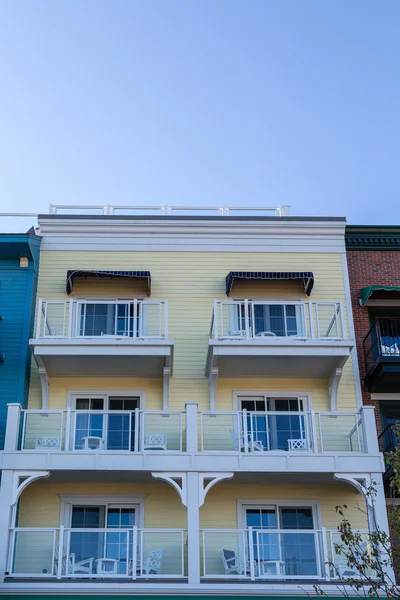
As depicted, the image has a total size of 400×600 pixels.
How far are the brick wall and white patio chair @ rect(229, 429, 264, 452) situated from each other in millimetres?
4614

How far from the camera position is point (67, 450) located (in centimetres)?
1953

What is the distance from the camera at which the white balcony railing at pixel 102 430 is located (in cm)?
1981

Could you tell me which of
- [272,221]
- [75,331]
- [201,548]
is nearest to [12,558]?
[201,548]

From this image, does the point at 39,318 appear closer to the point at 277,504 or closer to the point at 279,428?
the point at 279,428

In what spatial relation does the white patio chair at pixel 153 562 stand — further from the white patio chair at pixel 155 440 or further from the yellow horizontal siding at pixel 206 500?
the white patio chair at pixel 155 440

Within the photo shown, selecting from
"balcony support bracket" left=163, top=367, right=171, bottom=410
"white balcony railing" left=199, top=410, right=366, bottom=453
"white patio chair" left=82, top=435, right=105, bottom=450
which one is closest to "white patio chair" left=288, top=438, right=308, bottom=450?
"white balcony railing" left=199, top=410, right=366, bottom=453

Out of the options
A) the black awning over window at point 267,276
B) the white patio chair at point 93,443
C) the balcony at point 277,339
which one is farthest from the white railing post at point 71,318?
the black awning over window at point 267,276

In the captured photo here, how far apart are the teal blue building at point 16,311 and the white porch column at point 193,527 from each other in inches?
182

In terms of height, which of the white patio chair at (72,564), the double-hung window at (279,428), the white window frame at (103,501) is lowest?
the white patio chair at (72,564)

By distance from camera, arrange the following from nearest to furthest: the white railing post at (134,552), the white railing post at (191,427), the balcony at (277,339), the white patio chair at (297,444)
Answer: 1. the white railing post at (134,552)
2. the white railing post at (191,427)
3. the white patio chair at (297,444)
4. the balcony at (277,339)

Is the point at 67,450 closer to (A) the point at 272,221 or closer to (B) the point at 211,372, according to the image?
(B) the point at 211,372

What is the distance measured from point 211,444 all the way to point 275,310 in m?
4.08

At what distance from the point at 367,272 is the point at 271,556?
8530 mm

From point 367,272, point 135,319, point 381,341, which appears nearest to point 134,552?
point 135,319
